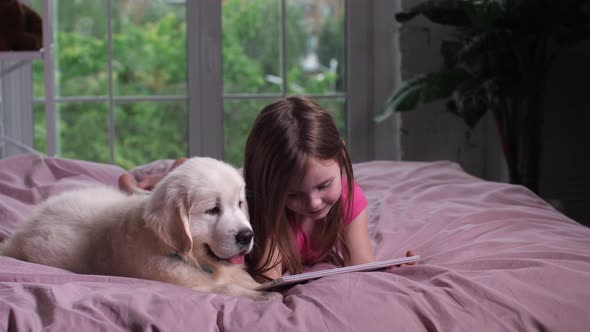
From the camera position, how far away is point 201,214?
1.60 meters

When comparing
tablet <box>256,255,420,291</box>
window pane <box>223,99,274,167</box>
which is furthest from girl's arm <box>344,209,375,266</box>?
window pane <box>223,99,274,167</box>

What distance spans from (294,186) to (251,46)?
2.91 metres

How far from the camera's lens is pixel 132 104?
14.9ft

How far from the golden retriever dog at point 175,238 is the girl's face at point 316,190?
0.60 ft

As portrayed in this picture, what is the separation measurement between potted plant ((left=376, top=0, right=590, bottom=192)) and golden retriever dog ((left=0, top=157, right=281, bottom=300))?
2.15 meters

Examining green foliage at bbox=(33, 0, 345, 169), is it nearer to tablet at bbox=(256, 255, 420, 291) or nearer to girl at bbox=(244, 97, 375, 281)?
girl at bbox=(244, 97, 375, 281)

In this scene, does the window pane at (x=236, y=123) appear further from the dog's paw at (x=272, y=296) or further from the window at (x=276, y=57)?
the dog's paw at (x=272, y=296)

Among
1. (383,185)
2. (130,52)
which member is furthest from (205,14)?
(383,185)

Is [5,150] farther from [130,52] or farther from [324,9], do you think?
[324,9]

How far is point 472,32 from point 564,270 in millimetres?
2286

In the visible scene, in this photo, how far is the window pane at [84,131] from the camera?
15.0 ft

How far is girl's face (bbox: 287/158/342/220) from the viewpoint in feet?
6.07

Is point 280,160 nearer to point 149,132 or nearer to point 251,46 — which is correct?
point 251,46

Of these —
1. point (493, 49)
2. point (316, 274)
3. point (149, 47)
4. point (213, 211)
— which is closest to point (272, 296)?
point (316, 274)
